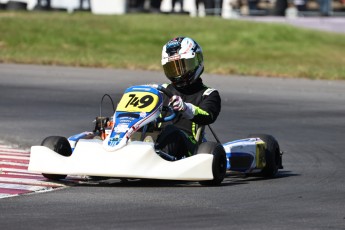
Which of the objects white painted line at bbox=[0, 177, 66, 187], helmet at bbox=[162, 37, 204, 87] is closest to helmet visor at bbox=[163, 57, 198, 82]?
helmet at bbox=[162, 37, 204, 87]

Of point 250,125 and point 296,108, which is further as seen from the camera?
point 296,108

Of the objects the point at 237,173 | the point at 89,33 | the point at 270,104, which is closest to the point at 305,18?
the point at 89,33

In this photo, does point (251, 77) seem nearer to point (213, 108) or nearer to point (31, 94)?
point (31, 94)

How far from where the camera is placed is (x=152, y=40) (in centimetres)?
3186

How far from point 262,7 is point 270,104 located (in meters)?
21.6

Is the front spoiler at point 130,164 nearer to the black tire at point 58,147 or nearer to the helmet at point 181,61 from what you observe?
the black tire at point 58,147

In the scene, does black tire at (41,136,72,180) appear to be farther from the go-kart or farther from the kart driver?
the kart driver

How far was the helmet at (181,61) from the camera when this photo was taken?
941cm

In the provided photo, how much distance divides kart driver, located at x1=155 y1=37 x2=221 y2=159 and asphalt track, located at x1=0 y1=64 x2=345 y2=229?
15.9 inches

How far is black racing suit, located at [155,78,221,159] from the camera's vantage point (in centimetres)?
892

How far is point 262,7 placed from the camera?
3859 cm

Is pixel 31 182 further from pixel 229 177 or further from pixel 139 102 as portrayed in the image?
pixel 229 177

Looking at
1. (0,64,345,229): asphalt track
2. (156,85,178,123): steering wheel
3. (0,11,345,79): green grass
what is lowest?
(0,11,345,79): green grass

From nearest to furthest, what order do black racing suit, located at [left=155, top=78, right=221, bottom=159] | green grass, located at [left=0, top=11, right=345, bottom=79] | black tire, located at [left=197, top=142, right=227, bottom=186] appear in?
black tire, located at [left=197, top=142, right=227, bottom=186] < black racing suit, located at [left=155, top=78, right=221, bottom=159] < green grass, located at [left=0, top=11, right=345, bottom=79]
